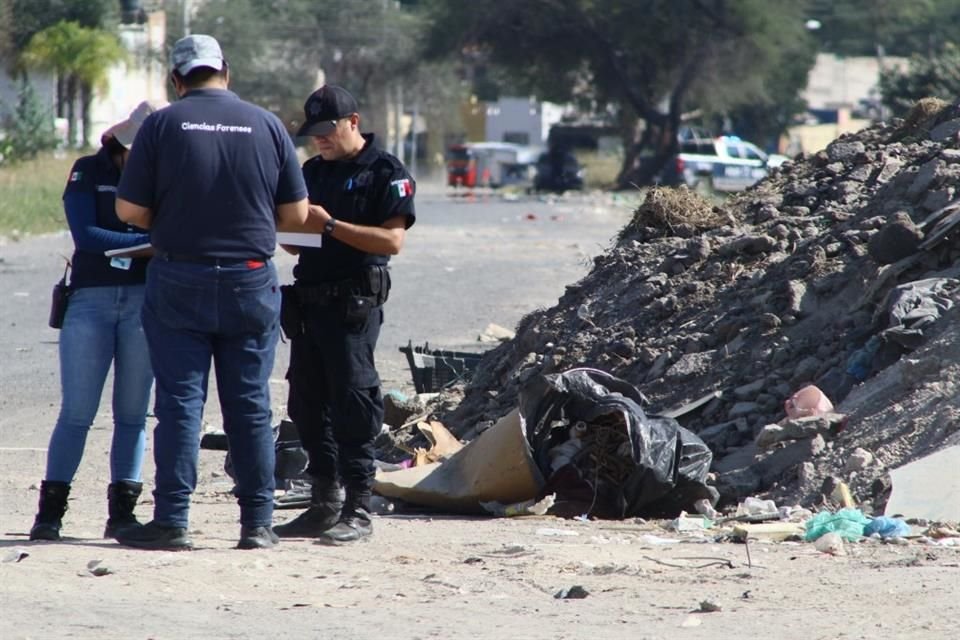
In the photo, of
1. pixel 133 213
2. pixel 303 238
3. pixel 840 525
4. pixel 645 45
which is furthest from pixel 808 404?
pixel 645 45

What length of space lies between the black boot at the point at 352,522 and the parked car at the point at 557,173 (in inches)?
1822

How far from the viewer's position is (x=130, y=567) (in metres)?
5.39

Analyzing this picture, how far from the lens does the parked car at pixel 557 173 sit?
52.2 m

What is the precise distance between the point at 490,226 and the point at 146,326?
1069 inches

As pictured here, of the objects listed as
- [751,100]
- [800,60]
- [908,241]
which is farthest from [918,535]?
[800,60]

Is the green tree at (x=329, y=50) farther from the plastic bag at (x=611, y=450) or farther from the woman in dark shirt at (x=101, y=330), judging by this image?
the woman in dark shirt at (x=101, y=330)

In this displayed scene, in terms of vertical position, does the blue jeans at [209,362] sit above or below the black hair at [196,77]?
below

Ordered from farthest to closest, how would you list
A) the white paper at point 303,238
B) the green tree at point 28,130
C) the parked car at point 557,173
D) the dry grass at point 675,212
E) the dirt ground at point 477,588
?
1. the parked car at point 557,173
2. the green tree at point 28,130
3. the dry grass at point 675,212
4. the white paper at point 303,238
5. the dirt ground at point 477,588

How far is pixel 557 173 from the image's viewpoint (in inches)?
2053

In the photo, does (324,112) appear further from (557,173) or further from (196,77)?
(557,173)

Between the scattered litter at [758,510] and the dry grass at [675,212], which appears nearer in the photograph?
the scattered litter at [758,510]

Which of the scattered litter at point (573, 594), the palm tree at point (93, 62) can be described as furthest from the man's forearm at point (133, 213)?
the palm tree at point (93, 62)

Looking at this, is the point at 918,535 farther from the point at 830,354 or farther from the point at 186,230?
the point at 186,230

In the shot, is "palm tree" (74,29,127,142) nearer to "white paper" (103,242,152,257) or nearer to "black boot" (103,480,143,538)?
"black boot" (103,480,143,538)
